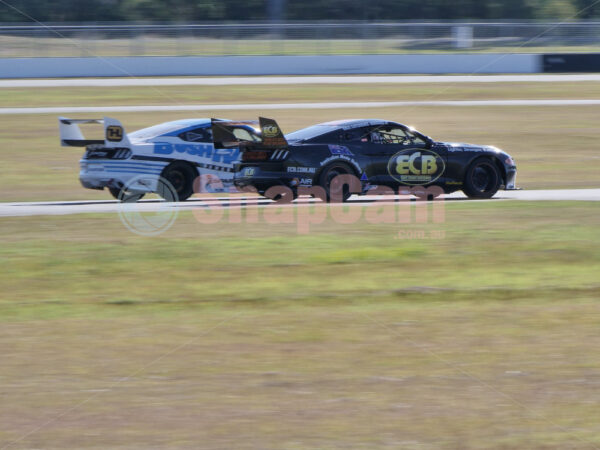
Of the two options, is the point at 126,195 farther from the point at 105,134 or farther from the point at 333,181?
the point at 333,181

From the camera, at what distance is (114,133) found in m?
12.3

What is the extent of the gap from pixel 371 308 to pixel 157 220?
15.0ft

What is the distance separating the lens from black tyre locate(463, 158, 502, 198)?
13.5 m

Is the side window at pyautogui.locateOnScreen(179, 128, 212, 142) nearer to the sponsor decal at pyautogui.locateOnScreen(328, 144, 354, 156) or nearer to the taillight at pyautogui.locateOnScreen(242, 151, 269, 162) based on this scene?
the taillight at pyautogui.locateOnScreen(242, 151, 269, 162)

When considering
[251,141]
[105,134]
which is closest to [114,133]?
[105,134]

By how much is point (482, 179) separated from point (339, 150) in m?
2.55

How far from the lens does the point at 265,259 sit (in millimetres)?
9594

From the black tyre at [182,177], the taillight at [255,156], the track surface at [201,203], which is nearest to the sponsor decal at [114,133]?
the black tyre at [182,177]

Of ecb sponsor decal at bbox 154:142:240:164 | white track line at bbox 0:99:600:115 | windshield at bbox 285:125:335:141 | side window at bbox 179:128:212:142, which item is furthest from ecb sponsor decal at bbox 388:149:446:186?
white track line at bbox 0:99:600:115

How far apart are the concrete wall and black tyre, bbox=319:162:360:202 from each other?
23.2 m

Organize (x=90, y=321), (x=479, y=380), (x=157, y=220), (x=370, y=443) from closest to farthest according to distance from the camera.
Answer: (x=370, y=443)
(x=479, y=380)
(x=90, y=321)
(x=157, y=220)

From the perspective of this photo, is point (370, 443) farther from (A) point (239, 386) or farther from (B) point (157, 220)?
(B) point (157, 220)

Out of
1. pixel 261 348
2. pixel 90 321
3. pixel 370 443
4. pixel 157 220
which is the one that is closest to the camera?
pixel 370 443

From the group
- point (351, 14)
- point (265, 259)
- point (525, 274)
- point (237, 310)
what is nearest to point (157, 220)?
point (265, 259)
